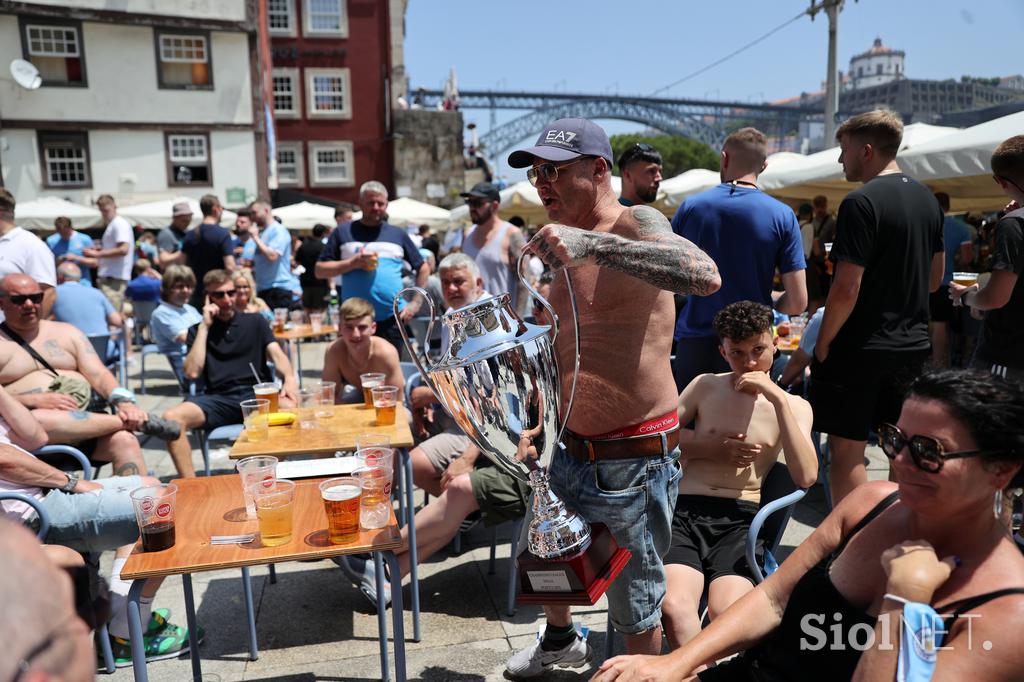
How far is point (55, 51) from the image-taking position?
58.2ft

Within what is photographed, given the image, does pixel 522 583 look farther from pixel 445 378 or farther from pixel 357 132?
pixel 357 132

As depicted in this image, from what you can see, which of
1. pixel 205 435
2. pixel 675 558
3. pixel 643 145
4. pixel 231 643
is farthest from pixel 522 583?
pixel 205 435

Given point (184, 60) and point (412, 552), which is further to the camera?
point (184, 60)

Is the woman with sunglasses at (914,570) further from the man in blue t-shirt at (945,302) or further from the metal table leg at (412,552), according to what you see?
the man in blue t-shirt at (945,302)

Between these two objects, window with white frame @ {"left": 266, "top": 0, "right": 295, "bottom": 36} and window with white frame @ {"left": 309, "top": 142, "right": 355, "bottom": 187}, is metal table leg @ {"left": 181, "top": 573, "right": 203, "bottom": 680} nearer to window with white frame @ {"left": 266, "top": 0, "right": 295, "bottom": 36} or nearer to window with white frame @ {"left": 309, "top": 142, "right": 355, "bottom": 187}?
window with white frame @ {"left": 309, "top": 142, "right": 355, "bottom": 187}

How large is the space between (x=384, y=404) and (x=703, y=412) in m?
1.47

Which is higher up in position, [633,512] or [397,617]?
[633,512]

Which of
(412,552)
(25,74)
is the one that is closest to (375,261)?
(412,552)

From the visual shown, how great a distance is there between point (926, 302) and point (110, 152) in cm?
2051

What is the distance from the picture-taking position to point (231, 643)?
9.66 ft

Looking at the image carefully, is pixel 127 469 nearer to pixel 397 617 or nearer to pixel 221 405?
pixel 221 405

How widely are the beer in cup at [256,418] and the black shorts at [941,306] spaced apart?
218 inches

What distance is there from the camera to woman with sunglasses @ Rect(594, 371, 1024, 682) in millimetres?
1227

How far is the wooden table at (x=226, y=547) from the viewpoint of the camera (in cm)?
197
